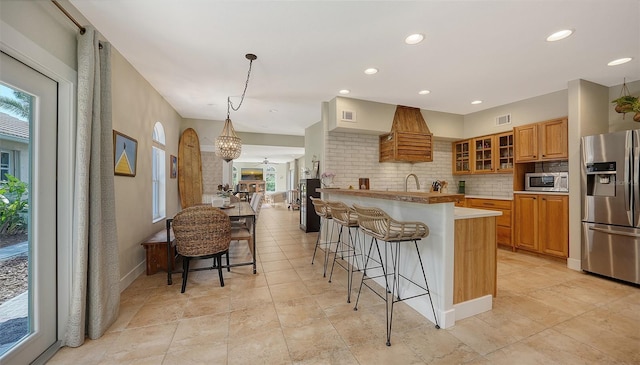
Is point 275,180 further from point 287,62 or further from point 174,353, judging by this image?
point 174,353

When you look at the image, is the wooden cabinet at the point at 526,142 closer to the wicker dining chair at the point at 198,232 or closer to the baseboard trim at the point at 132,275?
the wicker dining chair at the point at 198,232

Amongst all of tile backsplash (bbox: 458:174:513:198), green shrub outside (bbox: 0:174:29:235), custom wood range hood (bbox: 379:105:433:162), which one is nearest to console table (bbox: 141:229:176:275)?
green shrub outside (bbox: 0:174:29:235)

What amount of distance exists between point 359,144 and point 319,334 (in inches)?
134

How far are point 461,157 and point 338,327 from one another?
15.5 ft

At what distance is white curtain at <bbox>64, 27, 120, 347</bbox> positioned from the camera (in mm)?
1801

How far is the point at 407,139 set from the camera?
4527 millimetres

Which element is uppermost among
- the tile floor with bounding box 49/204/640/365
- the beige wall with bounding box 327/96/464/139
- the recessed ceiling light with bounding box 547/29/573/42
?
the recessed ceiling light with bounding box 547/29/573/42

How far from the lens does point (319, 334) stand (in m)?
1.93

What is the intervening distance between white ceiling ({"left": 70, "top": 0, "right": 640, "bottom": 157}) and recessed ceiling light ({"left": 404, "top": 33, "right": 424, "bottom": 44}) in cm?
7

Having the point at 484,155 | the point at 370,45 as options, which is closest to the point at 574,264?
the point at 484,155

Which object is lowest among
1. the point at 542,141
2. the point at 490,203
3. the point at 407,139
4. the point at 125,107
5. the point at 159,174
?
the point at 490,203

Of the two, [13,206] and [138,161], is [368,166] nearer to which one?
[138,161]

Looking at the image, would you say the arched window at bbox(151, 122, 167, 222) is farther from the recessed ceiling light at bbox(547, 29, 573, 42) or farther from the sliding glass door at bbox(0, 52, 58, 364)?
the recessed ceiling light at bbox(547, 29, 573, 42)

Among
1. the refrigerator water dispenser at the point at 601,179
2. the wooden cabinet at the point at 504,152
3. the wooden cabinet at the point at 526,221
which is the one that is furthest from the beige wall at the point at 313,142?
the refrigerator water dispenser at the point at 601,179
